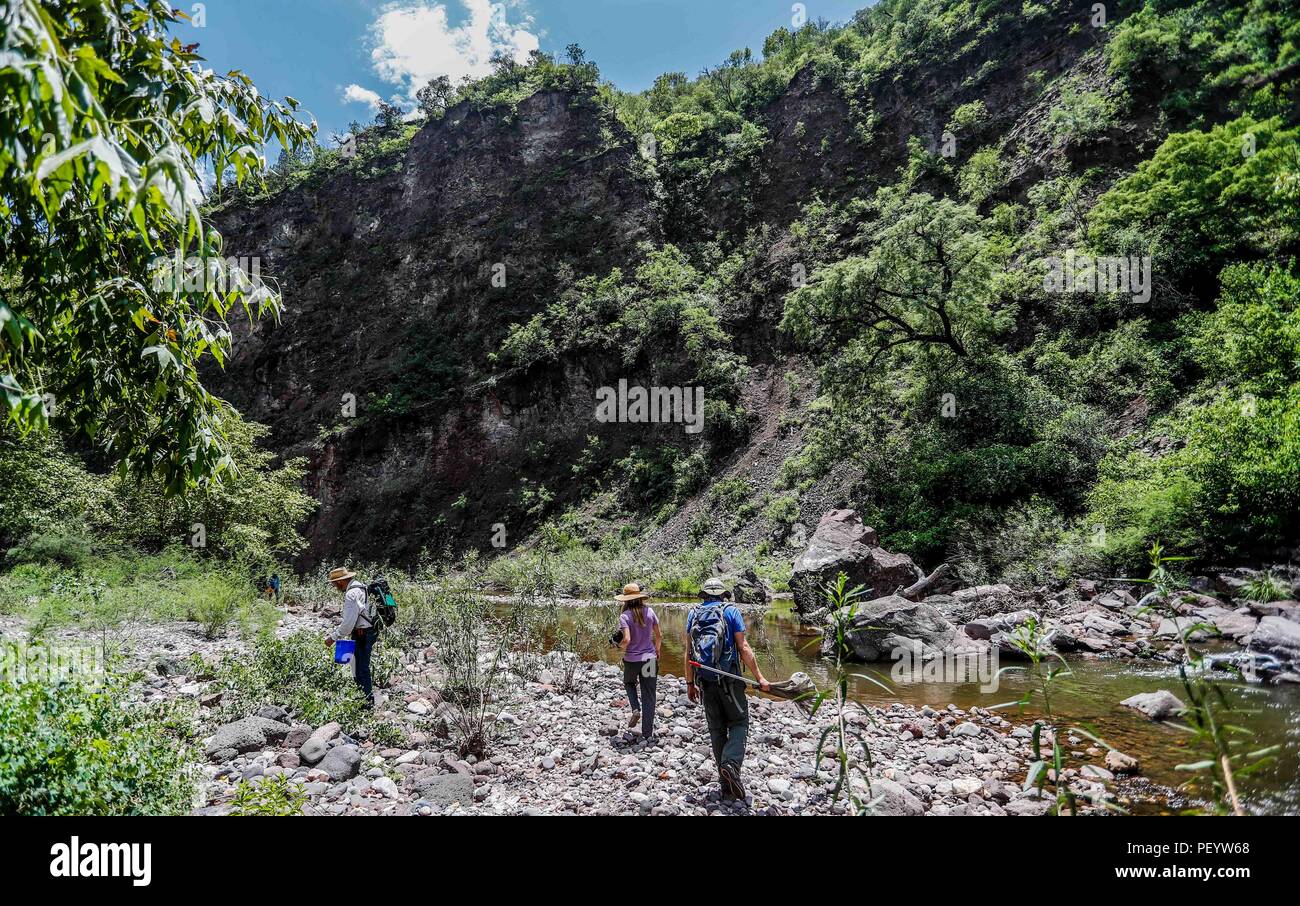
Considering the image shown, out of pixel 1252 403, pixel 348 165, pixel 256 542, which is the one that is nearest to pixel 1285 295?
pixel 1252 403

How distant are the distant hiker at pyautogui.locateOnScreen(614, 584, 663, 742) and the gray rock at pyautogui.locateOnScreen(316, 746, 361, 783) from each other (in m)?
2.62

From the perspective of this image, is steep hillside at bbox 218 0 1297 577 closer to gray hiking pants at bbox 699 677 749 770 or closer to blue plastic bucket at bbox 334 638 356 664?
gray hiking pants at bbox 699 677 749 770

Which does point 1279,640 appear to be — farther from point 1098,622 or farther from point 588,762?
point 588,762

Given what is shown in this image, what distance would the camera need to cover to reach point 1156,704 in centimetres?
675

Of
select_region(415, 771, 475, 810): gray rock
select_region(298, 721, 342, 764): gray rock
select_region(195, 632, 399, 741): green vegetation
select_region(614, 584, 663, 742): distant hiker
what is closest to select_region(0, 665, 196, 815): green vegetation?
select_region(298, 721, 342, 764): gray rock

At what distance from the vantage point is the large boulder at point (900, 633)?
9867mm

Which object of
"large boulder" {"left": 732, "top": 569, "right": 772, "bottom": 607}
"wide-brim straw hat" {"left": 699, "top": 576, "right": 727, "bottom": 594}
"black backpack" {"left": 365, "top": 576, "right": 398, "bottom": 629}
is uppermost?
"wide-brim straw hat" {"left": 699, "top": 576, "right": 727, "bottom": 594}

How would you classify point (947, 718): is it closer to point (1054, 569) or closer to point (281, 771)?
point (281, 771)

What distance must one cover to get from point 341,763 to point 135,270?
3940 millimetres

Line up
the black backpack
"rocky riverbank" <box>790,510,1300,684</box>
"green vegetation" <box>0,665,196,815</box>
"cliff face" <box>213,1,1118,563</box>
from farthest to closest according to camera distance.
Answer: "cliff face" <box>213,1,1118,563</box> < "rocky riverbank" <box>790,510,1300,684</box> < the black backpack < "green vegetation" <box>0,665,196,815</box>

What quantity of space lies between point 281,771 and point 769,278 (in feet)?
116

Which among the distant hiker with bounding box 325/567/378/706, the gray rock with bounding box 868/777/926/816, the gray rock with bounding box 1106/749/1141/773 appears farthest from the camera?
the distant hiker with bounding box 325/567/378/706

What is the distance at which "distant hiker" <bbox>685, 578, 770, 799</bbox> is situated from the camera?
493 cm

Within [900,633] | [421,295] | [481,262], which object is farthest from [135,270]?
[421,295]
